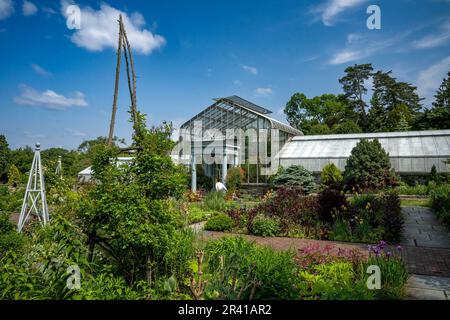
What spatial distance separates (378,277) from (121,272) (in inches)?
136

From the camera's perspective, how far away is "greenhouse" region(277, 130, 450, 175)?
19.0m

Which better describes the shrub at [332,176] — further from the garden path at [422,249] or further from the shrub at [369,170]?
the garden path at [422,249]

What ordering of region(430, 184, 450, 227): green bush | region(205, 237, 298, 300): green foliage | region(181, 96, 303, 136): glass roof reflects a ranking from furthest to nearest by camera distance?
region(181, 96, 303, 136): glass roof → region(430, 184, 450, 227): green bush → region(205, 237, 298, 300): green foliage

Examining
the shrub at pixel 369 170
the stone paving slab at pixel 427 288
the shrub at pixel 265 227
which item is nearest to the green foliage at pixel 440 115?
the shrub at pixel 369 170

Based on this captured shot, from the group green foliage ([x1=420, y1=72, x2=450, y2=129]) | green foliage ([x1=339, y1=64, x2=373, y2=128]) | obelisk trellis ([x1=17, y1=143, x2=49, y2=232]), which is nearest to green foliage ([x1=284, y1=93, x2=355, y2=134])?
green foliage ([x1=339, y1=64, x2=373, y2=128])

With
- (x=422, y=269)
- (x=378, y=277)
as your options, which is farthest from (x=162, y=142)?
(x=422, y=269)

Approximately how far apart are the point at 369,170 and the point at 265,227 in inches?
424

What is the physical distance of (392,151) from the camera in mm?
20406

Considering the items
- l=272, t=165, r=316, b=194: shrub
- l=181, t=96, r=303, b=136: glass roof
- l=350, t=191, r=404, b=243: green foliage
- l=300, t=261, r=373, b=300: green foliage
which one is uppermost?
l=181, t=96, r=303, b=136: glass roof

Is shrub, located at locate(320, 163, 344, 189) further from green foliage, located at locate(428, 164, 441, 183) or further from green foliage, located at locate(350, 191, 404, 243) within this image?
green foliage, located at locate(350, 191, 404, 243)

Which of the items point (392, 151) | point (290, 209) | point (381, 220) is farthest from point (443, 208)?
point (392, 151)

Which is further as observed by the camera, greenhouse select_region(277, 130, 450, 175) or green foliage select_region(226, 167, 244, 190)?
green foliage select_region(226, 167, 244, 190)

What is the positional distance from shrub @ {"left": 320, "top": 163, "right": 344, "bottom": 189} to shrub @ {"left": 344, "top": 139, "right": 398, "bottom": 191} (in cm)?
65

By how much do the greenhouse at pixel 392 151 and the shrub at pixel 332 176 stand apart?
1.92m
